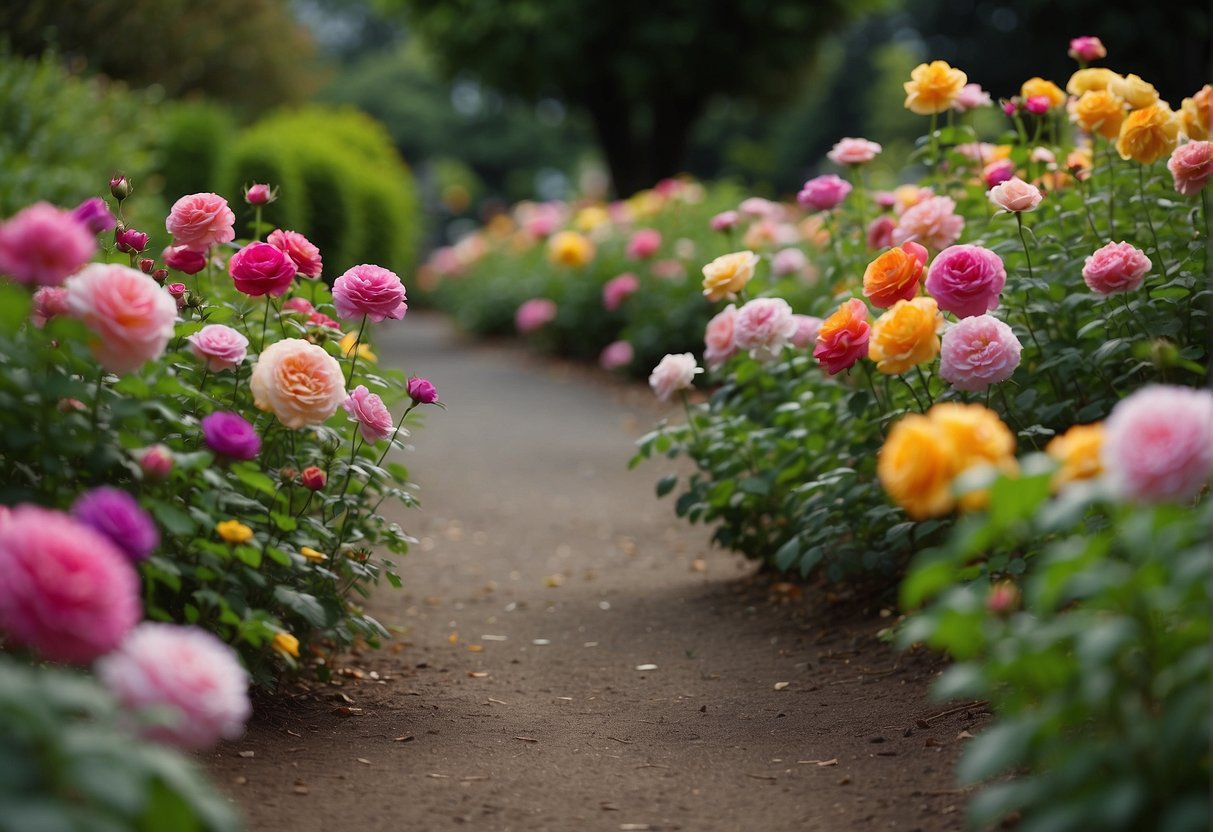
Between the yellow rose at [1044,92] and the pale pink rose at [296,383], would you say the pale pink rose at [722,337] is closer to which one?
the yellow rose at [1044,92]

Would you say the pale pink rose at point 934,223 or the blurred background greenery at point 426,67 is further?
the blurred background greenery at point 426,67

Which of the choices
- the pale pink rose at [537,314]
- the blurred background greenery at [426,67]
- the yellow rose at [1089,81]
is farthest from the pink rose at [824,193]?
the pale pink rose at [537,314]

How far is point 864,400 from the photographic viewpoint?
3.37 m

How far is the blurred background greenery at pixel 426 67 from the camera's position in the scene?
28.5 ft

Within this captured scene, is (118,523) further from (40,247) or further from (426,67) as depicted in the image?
(426,67)

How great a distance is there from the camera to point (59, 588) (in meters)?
1.56

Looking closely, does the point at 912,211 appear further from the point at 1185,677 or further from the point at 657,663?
the point at 1185,677

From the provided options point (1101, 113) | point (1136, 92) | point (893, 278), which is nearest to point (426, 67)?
point (1101, 113)

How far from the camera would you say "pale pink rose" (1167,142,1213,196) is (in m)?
2.93

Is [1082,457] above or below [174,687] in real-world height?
above

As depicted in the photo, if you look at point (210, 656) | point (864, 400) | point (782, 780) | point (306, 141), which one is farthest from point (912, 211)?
point (306, 141)

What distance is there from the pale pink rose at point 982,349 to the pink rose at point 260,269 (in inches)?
58.8

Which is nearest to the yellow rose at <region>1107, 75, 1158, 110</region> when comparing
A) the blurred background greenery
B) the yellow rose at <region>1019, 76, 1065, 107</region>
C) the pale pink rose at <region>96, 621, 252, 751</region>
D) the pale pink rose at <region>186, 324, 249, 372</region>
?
the yellow rose at <region>1019, 76, 1065, 107</region>

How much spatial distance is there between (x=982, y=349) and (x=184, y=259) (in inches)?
72.0
